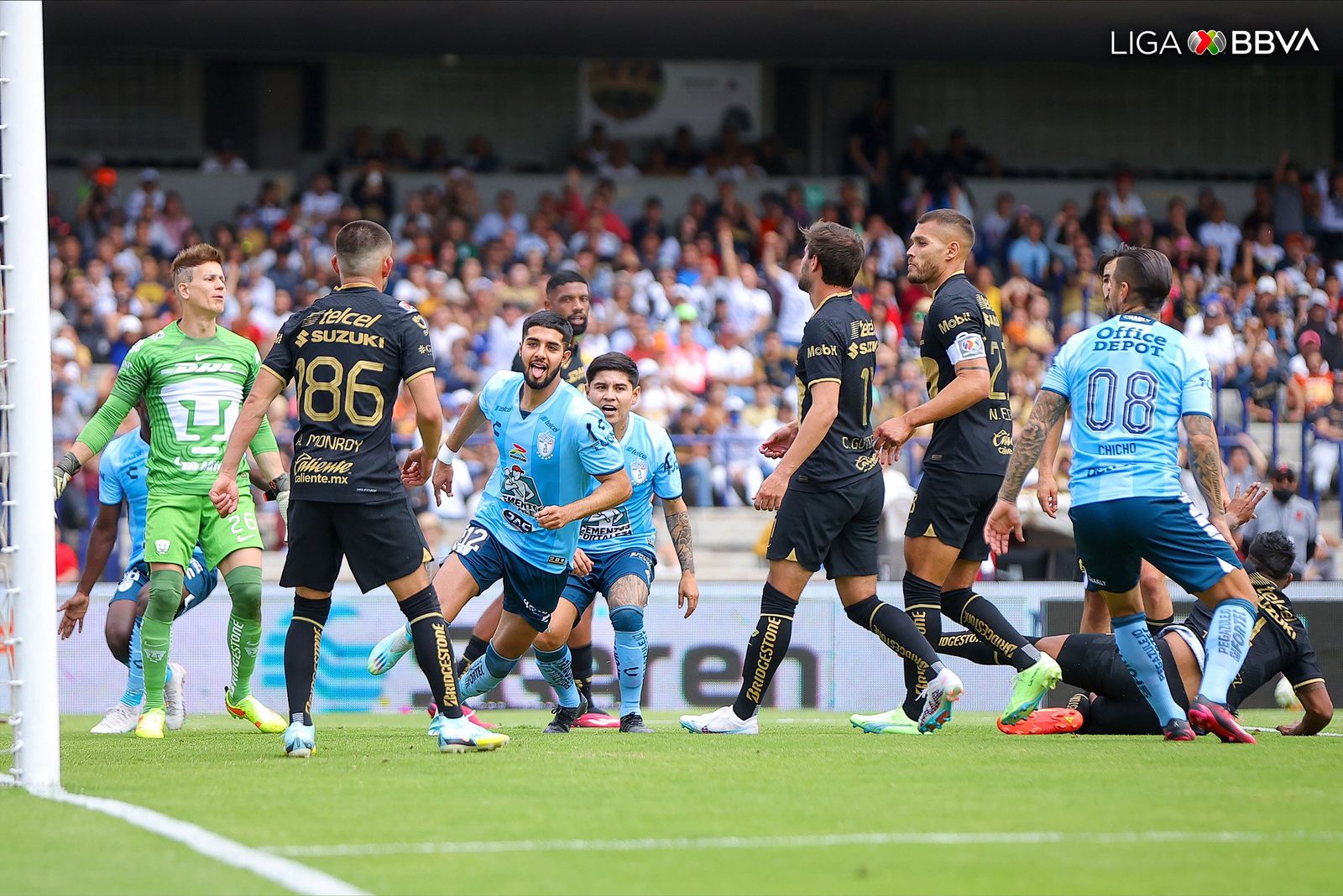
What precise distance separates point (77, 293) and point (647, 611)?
9.83 meters

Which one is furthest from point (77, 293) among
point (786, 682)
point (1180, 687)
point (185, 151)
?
point (1180, 687)

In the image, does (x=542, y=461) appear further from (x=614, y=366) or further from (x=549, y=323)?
(x=614, y=366)

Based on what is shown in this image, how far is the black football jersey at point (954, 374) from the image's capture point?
8117mm

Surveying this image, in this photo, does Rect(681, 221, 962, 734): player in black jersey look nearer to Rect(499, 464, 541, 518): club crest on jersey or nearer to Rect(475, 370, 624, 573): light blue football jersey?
Rect(475, 370, 624, 573): light blue football jersey

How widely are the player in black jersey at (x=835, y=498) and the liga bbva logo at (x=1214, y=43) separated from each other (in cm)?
1839

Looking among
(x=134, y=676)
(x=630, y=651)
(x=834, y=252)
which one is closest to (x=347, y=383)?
(x=834, y=252)

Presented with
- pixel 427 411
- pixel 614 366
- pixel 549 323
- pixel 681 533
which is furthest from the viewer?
pixel 681 533

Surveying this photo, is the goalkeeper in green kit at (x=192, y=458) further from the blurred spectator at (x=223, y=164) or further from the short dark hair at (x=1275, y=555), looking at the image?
the blurred spectator at (x=223, y=164)

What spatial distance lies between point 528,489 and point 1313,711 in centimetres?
407

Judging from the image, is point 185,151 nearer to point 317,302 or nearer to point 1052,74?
point 1052,74

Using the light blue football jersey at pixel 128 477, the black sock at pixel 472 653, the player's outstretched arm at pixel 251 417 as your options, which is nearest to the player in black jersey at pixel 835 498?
the black sock at pixel 472 653

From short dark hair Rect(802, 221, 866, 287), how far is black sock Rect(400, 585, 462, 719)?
251 centimetres

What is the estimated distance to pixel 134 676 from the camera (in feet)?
32.5

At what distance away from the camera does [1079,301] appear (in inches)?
888
